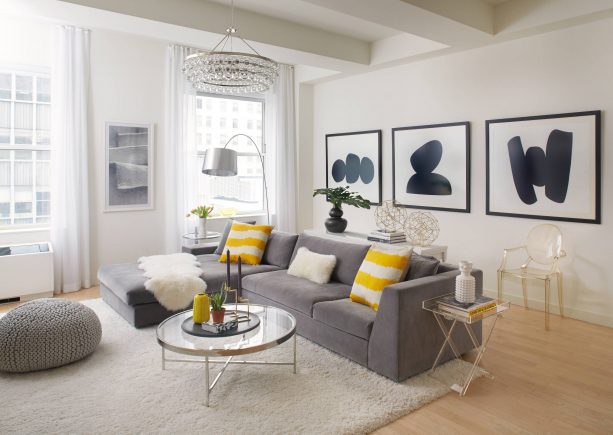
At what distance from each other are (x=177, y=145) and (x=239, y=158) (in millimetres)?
1133

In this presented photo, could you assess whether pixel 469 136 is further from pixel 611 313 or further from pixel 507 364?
pixel 507 364

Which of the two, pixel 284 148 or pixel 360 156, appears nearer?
pixel 360 156

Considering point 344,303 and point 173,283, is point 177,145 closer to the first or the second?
point 173,283

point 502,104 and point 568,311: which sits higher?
point 502,104

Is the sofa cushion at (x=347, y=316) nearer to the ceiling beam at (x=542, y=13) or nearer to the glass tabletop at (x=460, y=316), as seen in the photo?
the glass tabletop at (x=460, y=316)

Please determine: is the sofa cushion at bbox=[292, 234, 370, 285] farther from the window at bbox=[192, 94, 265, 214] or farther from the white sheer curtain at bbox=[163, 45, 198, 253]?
the window at bbox=[192, 94, 265, 214]

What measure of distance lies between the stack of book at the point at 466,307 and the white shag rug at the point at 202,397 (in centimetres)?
49

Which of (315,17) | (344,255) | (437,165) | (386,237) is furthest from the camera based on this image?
(437,165)

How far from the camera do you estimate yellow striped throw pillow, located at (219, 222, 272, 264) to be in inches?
193

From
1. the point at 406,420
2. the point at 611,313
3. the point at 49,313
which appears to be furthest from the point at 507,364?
the point at 49,313

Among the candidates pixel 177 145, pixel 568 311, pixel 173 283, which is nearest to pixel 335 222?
pixel 173 283

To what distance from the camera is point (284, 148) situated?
709 cm

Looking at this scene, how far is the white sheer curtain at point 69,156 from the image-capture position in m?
5.26

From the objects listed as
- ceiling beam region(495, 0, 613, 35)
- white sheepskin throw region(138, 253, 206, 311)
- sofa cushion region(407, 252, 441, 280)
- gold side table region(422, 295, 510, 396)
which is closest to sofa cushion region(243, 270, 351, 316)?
white sheepskin throw region(138, 253, 206, 311)
